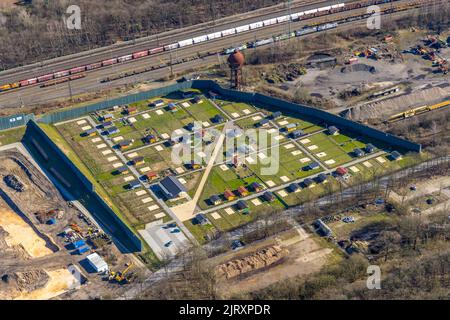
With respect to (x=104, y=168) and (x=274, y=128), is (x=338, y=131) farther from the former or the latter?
(x=104, y=168)

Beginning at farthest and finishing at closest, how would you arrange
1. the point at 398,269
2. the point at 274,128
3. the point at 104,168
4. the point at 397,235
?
the point at 274,128 < the point at 104,168 < the point at 397,235 < the point at 398,269

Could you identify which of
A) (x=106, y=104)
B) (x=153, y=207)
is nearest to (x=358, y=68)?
(x=106, y=104)

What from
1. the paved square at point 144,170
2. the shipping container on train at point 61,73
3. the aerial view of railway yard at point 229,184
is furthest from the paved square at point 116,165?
the shipping container on train at point 61,73

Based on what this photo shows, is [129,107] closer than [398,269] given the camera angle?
No

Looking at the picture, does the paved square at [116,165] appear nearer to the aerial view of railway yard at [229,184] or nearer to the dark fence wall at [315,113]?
the aerial view of railway yard at [229,184]

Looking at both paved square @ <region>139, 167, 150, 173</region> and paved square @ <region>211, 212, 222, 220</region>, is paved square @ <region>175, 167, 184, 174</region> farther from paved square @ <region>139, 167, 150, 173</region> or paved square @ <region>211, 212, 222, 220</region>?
paved square @ <region>211, 212, 222, 220</region>

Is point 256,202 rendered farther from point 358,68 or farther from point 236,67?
point 358,68

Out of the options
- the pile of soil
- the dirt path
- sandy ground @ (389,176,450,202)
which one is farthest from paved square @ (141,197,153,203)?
the pile of soil

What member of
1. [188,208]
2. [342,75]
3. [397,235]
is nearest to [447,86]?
[342,75]
